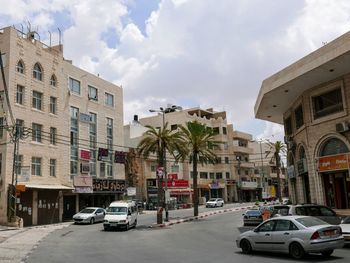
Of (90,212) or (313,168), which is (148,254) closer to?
(313,168)

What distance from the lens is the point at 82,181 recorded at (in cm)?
4769

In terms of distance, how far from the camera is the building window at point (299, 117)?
101 feet

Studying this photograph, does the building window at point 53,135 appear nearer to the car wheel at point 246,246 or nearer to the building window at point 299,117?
the building window at point 299,117

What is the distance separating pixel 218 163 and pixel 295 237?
72908 millimetres

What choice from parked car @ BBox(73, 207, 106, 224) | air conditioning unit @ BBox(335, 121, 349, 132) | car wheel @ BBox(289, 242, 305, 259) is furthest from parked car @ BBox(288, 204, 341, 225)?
parked car @ BBox(73, 207, 106, 224)

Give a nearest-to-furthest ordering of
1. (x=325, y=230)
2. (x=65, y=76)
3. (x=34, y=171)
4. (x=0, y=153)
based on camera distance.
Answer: (x=325, y=230) < (x=0, y=153) < (x=34, y=171) < (x=65, y=76)

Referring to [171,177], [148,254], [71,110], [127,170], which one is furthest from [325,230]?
[171,177]

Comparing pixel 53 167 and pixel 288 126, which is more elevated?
pixel 288 126

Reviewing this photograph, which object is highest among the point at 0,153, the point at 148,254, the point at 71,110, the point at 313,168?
the point at 71,110

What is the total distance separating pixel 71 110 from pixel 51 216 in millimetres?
12470

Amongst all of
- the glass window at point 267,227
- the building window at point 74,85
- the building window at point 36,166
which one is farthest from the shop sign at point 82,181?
the glass window at point 267,227

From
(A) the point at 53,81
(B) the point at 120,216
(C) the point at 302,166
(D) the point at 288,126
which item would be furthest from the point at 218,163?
(B) the point at 120,216

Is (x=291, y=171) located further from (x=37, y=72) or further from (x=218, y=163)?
(x=218, y=163)

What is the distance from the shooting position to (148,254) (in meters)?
16.7
